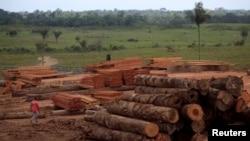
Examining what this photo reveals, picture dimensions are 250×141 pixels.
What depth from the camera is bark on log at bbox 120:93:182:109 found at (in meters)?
14.3

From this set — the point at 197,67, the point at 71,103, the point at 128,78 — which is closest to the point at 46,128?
the point at 71,103

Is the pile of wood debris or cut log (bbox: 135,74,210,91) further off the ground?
cut log (bbox: 135,74,210,91)

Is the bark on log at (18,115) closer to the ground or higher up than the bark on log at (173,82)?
closer to the ground

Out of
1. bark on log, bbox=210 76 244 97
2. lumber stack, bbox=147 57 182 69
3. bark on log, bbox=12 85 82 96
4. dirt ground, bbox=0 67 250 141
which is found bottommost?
dirt ground, bbox=0 67 250 141

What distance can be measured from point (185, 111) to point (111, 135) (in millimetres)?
2872

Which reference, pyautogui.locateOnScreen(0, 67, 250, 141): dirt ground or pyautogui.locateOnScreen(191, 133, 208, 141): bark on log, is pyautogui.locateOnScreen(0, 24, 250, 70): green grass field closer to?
pyautogui.locateOnScreen(0, 67, 250, 141): dirt ground

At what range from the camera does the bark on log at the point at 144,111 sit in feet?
45.6

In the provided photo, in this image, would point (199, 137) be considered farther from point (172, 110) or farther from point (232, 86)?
point (232, 86)

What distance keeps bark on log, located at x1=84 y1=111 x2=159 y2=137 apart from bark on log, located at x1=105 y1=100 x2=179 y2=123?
22 centimetres

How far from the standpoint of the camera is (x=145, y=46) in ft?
237

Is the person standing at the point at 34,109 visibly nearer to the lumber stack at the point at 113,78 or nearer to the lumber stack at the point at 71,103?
the lumber stack at the point at 71,103

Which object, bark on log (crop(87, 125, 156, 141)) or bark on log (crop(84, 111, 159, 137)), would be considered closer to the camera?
bark on log (crop(84, 111, 159, 137))

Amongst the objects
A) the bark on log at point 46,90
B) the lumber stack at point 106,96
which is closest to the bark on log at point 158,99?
the lumber stack at point 106,96

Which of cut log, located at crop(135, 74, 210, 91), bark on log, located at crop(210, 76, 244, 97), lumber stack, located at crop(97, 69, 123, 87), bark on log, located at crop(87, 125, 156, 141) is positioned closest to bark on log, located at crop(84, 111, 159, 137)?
bark on log, located at crop(87, 125, 156, 141)
